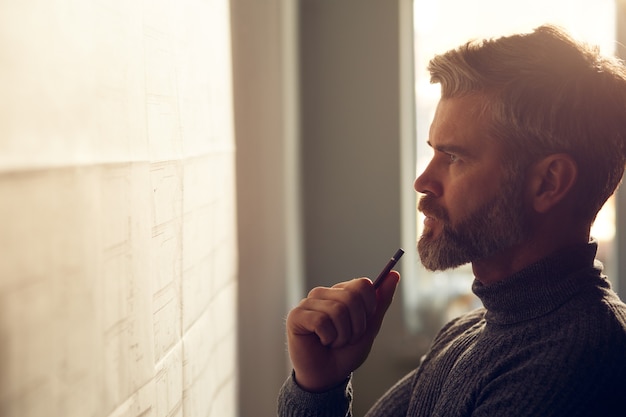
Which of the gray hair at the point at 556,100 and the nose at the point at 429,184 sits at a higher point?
the gray hair at the point at 556,100

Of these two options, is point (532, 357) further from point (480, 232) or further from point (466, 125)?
point (466, 125)

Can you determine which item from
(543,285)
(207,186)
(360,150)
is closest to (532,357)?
(543,285)

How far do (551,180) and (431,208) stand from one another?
0.18 meters

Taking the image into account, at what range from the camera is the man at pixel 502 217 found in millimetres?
958

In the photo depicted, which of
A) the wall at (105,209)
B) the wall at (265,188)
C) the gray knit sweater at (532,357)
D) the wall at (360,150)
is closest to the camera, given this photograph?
the wall at (105,209)

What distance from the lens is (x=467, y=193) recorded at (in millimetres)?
1060

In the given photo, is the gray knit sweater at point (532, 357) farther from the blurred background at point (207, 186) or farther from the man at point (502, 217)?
the blurred background at point (207, 186)

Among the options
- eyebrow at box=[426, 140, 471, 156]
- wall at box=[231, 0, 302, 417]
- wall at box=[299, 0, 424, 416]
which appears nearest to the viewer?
eyebrow at box=[426, 140, 471, 156]

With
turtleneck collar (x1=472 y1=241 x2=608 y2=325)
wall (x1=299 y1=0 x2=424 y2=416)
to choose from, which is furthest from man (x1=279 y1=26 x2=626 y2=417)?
wall (x1=299 y1=0 x2=424 y2=416)

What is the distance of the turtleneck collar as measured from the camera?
0.96 meters

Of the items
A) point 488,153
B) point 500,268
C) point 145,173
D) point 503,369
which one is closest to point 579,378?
point 503,369

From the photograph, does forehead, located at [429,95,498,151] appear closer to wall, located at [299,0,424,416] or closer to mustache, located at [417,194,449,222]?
mustache, located at [417,194,449,222]

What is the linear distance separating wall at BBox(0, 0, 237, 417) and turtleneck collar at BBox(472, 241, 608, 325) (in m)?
0.44

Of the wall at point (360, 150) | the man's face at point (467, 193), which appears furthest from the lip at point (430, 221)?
the wall at point (360, 150)
